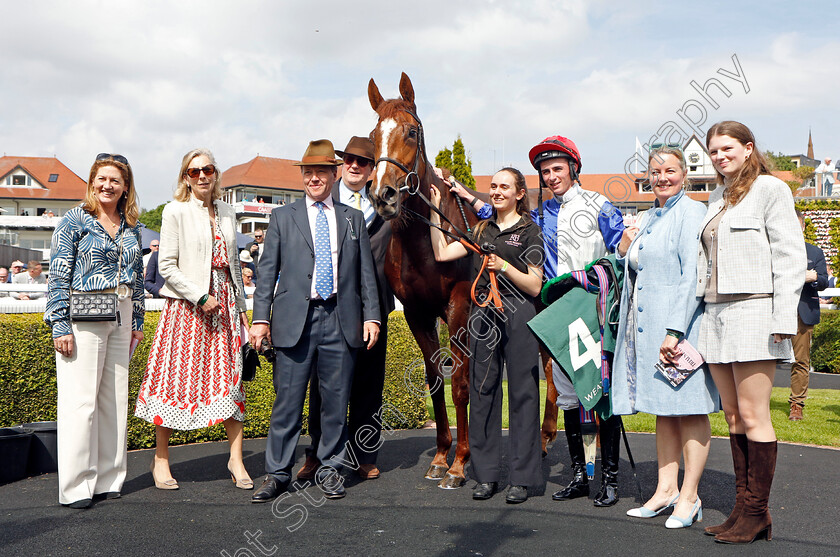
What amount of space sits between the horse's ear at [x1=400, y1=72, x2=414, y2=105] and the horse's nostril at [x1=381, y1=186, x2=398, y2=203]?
1.05 meters

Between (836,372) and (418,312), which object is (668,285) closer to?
(418,312)

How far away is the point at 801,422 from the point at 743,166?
201 inches

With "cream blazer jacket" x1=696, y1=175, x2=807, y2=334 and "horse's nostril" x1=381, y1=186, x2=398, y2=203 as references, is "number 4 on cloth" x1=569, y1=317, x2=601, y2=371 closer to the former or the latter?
"cream blazer jacket" x1=696, y1=175, x2=807, y2=334

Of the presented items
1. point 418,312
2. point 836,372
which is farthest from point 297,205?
point 836,372

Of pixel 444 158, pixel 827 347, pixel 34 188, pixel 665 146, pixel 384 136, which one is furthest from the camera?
pixel 34 188

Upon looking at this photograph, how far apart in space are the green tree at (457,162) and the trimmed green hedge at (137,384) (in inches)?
604

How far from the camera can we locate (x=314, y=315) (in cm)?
466

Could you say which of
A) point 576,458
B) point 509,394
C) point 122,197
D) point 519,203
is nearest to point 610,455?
point 576,458

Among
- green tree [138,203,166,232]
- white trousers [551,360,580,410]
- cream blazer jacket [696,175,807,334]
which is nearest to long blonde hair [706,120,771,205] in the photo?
cream blazer jacket [696,175,807,334]

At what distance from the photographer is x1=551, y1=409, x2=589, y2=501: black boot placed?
4598 millimetres

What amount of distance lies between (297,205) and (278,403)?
1.38 m

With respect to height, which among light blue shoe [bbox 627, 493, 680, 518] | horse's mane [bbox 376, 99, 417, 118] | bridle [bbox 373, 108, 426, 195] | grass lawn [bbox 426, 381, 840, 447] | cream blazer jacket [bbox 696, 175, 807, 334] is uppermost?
horse's mane [bbox 376, 99, 417, 118]

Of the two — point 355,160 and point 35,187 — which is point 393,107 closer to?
point 355,160

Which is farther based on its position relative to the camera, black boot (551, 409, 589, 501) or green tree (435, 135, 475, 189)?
green tree (435, 135, 475, 189)
